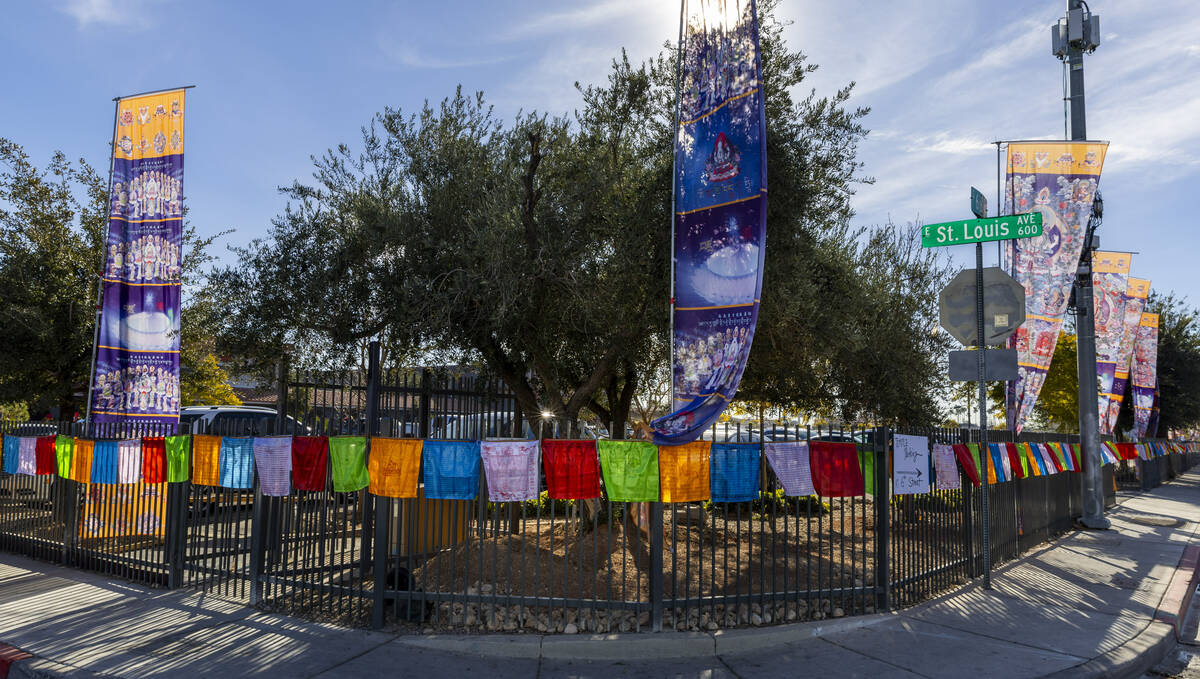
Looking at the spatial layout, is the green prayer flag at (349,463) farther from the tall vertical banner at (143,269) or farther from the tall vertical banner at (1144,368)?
the tall vertical banner at (1144,368)

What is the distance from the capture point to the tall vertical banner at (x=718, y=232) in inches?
256

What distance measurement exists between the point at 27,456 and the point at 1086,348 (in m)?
18.8

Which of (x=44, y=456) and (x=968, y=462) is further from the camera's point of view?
(x=44, y=456)

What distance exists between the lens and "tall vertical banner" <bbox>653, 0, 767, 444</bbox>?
6500mm

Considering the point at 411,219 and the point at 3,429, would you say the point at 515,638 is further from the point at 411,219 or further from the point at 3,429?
the point at 3,429


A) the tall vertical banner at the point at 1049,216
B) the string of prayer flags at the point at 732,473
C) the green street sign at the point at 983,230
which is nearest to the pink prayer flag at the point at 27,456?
the string of prayer flags at the point at 732,473

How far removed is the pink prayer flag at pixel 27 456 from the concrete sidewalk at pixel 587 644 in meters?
2.42

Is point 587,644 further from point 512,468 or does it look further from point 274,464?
point 274,464

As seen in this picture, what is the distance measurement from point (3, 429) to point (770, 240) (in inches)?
471

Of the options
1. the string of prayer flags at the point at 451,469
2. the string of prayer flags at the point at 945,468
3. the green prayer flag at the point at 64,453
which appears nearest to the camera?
the string of prayer flags at the point at 451,469

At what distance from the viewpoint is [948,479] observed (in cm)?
866

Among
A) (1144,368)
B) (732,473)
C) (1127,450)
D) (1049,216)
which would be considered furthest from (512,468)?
(1144,368)

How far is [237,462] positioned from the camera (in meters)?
7.91

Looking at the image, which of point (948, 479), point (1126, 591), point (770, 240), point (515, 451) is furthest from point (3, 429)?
point (1126, 591)
